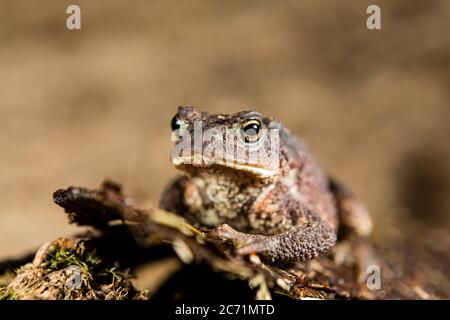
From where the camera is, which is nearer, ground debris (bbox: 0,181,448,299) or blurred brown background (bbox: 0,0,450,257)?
ground debris (bbox: 0,181,448,299)

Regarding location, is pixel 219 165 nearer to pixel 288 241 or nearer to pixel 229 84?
pixel 288 241

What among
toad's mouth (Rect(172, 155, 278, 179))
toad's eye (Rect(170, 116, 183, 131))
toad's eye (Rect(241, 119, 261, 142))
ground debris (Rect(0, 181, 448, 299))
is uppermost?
toad's eye (Rect(170, 116, 183, 131))

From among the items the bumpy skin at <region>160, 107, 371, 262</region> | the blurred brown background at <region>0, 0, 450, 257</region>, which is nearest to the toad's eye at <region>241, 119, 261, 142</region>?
the bumpy skin at <region>160, 107, 371, 262</region>

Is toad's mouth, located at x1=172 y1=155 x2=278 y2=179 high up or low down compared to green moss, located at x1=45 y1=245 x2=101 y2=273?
up

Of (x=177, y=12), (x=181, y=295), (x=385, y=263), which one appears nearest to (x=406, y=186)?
(x=385, y=263)

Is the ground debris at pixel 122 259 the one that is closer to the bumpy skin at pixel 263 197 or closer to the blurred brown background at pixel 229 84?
the bumpy skin at pixel 263 197

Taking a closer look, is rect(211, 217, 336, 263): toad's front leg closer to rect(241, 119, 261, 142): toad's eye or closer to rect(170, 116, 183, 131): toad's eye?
rect(241, 119, 261, 142): toad's eye

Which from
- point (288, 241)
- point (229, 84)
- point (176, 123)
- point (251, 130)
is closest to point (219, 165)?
point (251, 130)

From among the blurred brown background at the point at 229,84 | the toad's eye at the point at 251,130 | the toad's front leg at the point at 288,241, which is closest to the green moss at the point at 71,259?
the toad's front leg at the point at 288,241
